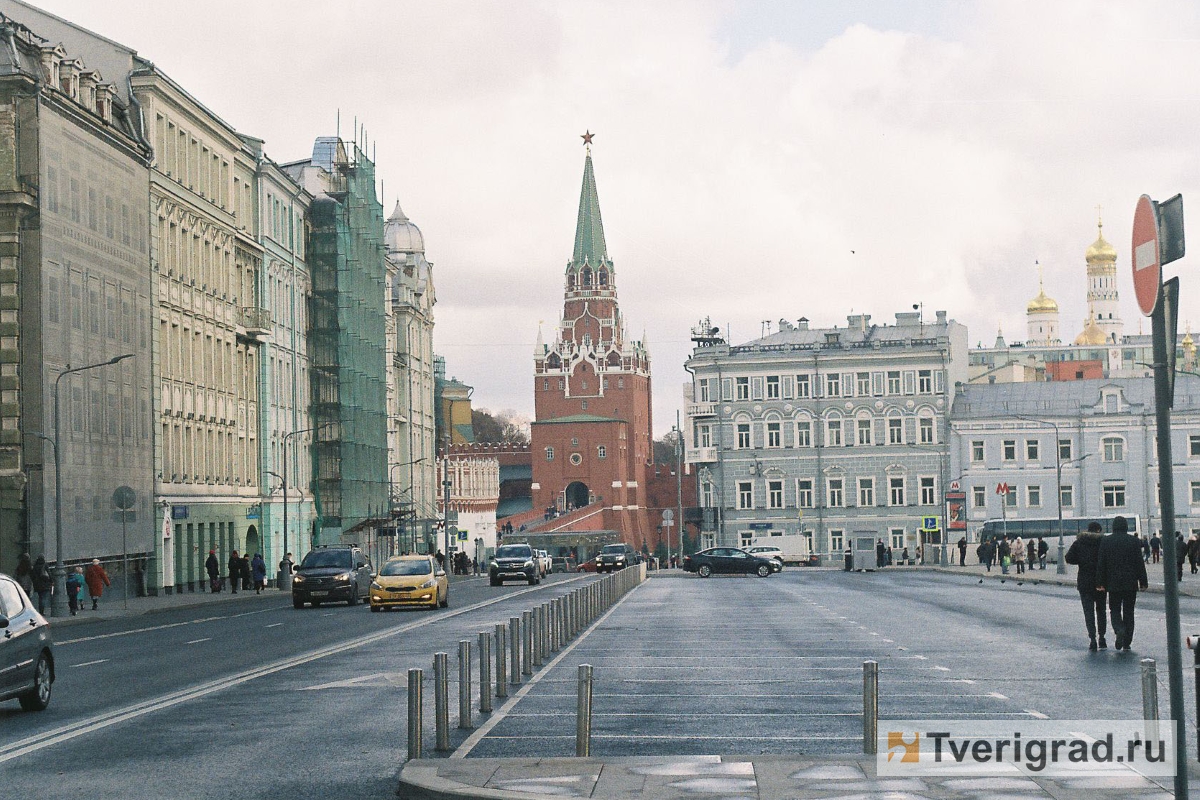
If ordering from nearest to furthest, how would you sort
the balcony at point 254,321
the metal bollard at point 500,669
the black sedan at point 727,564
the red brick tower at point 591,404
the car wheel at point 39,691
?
the car wheel at point 39,691 → the metal bollard at point 500,669 → the balcony at point 254,321 → the black sedan at point 727,564 → the red brick tower at point 591,404

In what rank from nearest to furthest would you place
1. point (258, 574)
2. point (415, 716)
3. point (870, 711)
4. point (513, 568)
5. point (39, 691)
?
point (870, 711) < point (415, 716) < point (39, 691) < point (258, 574) < point (513, 568)

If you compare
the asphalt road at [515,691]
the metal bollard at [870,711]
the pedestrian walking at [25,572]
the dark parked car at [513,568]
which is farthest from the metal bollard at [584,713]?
the dark parked car at [513,568]

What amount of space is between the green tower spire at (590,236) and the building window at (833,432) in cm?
7672

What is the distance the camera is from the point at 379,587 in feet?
146

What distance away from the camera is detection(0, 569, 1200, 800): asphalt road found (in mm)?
14094

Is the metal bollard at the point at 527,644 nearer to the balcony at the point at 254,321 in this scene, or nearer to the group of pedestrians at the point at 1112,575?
the group of pedestrians at the point at 1112,575

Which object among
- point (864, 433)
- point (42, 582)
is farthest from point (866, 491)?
point (42, 582)

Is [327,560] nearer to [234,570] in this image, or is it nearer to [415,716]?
[234,570]

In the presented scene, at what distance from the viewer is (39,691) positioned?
1883cm

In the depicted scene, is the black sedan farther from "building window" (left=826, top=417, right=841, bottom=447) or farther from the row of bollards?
the row of bollards

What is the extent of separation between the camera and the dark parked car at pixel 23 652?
17.8 meters

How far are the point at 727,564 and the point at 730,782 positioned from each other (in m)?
73.7

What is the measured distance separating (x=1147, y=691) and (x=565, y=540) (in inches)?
6251

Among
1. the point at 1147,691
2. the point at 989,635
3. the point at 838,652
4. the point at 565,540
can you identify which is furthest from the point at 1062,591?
the point at 565,540
